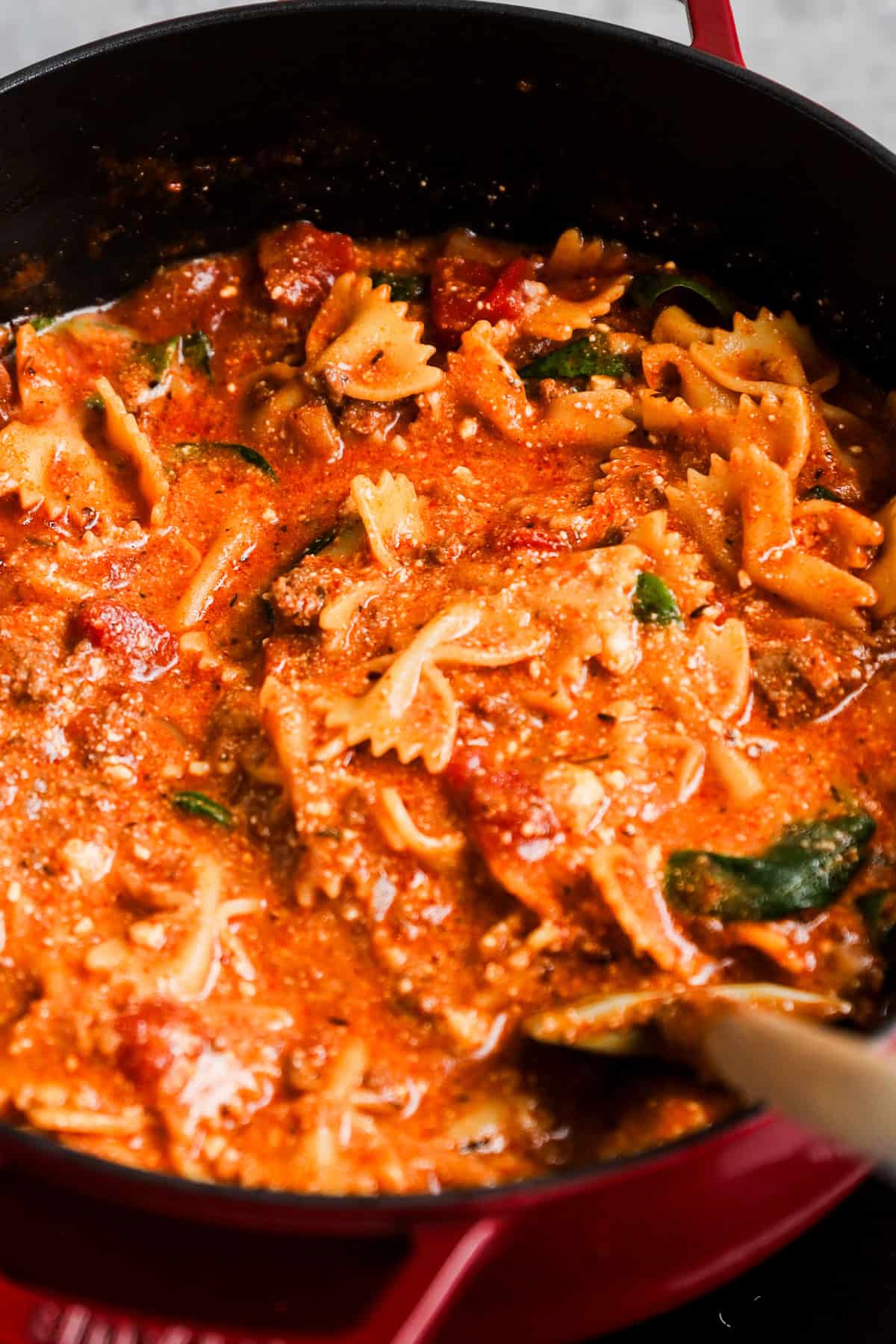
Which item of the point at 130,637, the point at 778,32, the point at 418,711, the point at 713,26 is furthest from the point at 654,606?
the point at 778,32

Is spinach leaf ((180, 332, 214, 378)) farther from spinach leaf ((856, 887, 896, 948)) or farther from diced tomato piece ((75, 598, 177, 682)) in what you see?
spinach leaf ((856, 887, 896, 948))

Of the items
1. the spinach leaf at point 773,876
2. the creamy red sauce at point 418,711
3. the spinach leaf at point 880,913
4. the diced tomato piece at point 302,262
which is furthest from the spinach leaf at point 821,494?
the diced tomato piece at point 302,262

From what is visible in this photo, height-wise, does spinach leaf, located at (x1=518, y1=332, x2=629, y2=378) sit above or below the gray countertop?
below

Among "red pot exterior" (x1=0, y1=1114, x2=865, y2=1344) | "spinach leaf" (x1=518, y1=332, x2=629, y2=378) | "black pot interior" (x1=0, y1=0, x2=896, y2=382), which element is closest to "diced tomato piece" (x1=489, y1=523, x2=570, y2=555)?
"spinach leaf" (x1=518, y1=332, x2=629, y2=378)

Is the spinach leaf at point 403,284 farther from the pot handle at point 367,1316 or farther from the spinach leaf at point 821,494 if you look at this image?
the pot handle at point 367,1316

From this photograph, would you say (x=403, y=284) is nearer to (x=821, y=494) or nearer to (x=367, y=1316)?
(x=821, y=494)
